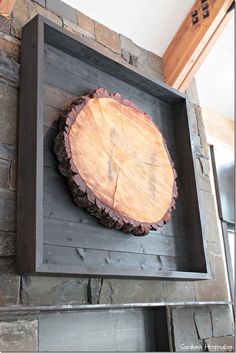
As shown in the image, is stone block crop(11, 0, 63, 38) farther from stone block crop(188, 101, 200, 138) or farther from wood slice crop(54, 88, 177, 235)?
stone block crop(188, 101, 200, 138)

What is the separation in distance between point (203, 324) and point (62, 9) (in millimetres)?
1829

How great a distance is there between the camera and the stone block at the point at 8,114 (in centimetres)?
151

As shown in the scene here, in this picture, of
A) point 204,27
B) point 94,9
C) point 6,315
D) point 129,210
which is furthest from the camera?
point 204,27

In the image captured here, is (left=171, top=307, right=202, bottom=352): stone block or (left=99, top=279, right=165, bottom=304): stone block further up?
(left=99, top=279, right=165, bottom=304): stone block

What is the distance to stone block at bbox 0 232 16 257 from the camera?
1.36 metres

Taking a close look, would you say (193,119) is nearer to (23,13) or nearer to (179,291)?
(179,291)

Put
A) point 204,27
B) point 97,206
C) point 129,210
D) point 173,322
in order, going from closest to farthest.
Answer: point 97,206 → point 129,210 → point 173,322 → point 204,27

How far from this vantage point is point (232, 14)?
7.56 feet

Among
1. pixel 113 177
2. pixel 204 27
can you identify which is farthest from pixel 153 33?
pixel 113 177

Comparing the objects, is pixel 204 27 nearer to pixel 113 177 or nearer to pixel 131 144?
pixel 131 144

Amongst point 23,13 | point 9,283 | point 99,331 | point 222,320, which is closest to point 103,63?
point 23,13

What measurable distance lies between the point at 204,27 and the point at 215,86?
78 cm

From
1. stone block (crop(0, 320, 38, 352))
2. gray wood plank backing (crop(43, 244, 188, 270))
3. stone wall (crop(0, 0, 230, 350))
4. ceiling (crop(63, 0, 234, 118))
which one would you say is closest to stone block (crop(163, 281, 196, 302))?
stone wall (crop(0, 0, 230, 350))

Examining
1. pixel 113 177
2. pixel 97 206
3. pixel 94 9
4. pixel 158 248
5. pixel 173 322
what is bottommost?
pixel 173 322
